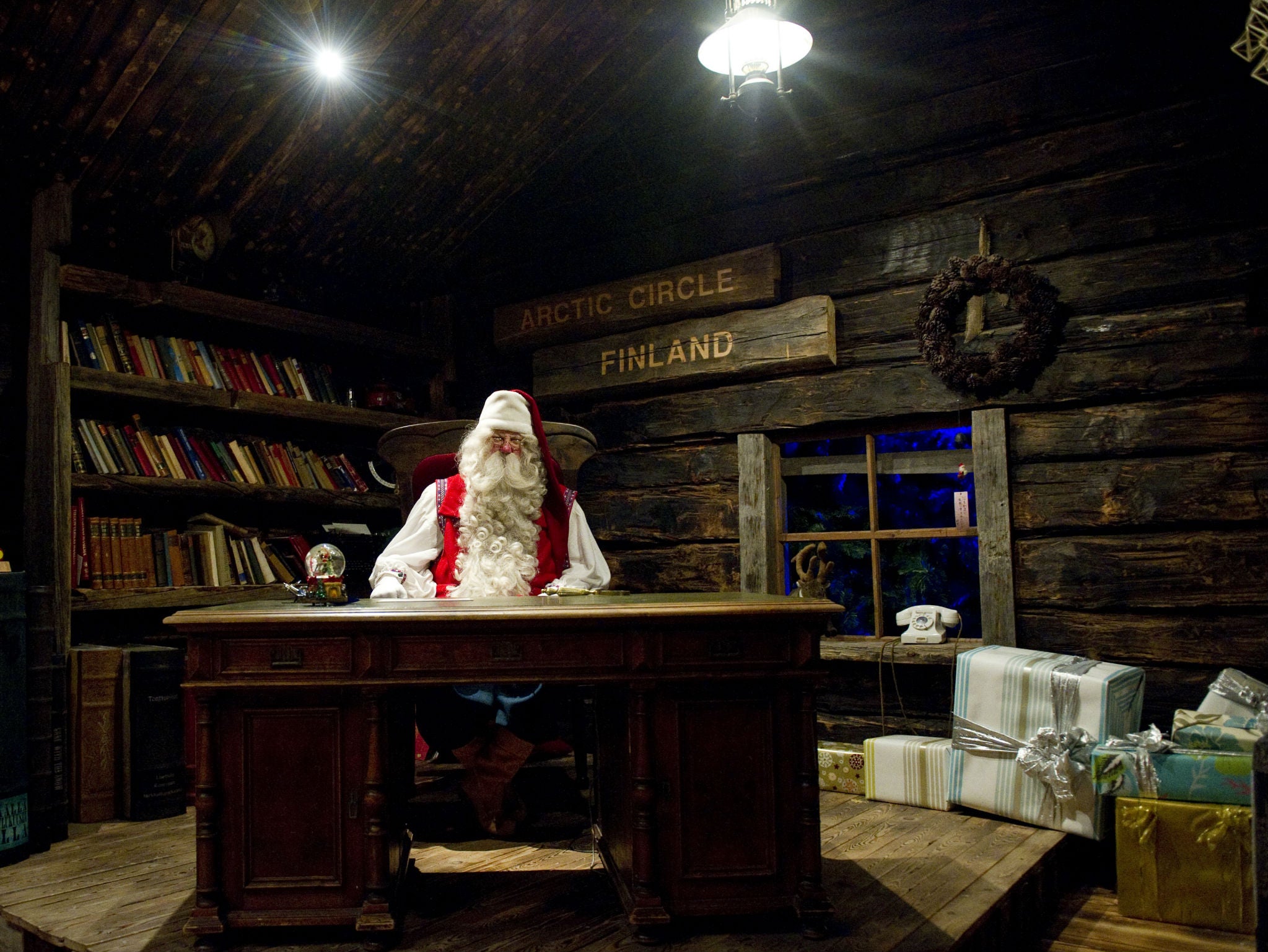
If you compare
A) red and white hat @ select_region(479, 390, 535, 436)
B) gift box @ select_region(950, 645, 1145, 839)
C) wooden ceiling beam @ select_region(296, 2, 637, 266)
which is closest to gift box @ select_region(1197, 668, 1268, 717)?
gift box @ select_region(950, 645, 1145, 839)

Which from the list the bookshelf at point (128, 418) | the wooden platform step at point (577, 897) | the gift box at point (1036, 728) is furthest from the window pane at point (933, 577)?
the bookshelf at point (128, 418)

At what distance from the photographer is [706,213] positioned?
4953 millimetres

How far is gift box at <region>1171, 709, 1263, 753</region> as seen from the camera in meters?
2.93

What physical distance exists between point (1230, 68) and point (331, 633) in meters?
3.89

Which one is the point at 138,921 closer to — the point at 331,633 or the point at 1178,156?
the point at 331,633

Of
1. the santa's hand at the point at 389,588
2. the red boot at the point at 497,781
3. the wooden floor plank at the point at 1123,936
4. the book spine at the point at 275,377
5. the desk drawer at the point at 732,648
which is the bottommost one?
the wooden floor plank at the point at 1123,936

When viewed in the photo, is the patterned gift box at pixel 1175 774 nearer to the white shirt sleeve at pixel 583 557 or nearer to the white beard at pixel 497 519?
the white shirt sleeve at pixel 583 557

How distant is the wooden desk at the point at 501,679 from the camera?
95.6 inches

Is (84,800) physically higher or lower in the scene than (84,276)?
lower

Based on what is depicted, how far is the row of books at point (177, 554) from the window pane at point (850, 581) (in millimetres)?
2556

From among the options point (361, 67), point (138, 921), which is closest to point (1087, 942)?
point (138, 921)

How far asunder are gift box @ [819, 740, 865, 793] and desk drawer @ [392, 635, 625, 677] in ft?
6.11

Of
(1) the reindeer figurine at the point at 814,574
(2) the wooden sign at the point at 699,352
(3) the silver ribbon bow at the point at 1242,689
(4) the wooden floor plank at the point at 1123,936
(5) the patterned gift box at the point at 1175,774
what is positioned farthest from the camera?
(2) the wooden sign at the point at 699,352

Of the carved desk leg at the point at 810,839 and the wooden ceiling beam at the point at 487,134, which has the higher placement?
the wooden ceiling beam at the point at 487,134
